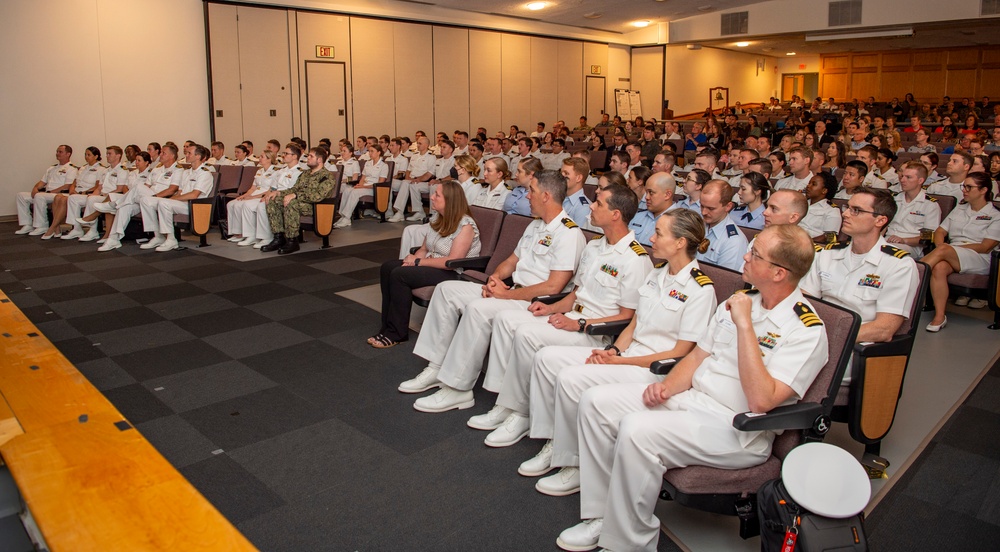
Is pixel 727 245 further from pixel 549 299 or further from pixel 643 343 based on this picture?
pixel 643 343

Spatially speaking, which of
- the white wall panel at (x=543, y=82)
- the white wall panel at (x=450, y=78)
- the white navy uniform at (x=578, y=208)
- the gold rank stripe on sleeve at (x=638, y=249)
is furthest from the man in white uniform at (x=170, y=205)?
the white wall panel at (x=543, y=82)

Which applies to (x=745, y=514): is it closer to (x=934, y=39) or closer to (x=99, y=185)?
(x=99, y=185)

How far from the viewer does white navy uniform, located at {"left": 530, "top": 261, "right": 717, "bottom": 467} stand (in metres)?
2.71

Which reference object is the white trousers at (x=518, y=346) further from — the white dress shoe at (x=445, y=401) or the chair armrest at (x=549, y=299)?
the white dress shoe at (x=445, y=401)

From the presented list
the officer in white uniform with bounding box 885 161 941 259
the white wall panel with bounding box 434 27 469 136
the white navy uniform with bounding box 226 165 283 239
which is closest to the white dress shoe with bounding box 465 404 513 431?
the officer in white uniform with bounding box 885 161 941 259

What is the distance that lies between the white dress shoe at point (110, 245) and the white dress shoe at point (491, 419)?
6.35 m

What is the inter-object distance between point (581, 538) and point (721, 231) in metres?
2.27

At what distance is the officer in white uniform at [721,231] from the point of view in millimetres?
4035

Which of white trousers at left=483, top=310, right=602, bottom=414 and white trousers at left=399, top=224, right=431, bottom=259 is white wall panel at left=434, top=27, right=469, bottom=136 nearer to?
white trousers at left=399, top=224, right=431, bottom=259

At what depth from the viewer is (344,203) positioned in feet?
32.6

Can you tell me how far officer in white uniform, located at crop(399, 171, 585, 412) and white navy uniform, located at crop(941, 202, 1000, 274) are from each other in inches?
120

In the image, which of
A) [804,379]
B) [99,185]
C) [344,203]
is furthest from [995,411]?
[99,185]

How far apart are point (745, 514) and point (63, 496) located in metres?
1.93

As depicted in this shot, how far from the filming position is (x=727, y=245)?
13.3 feet
